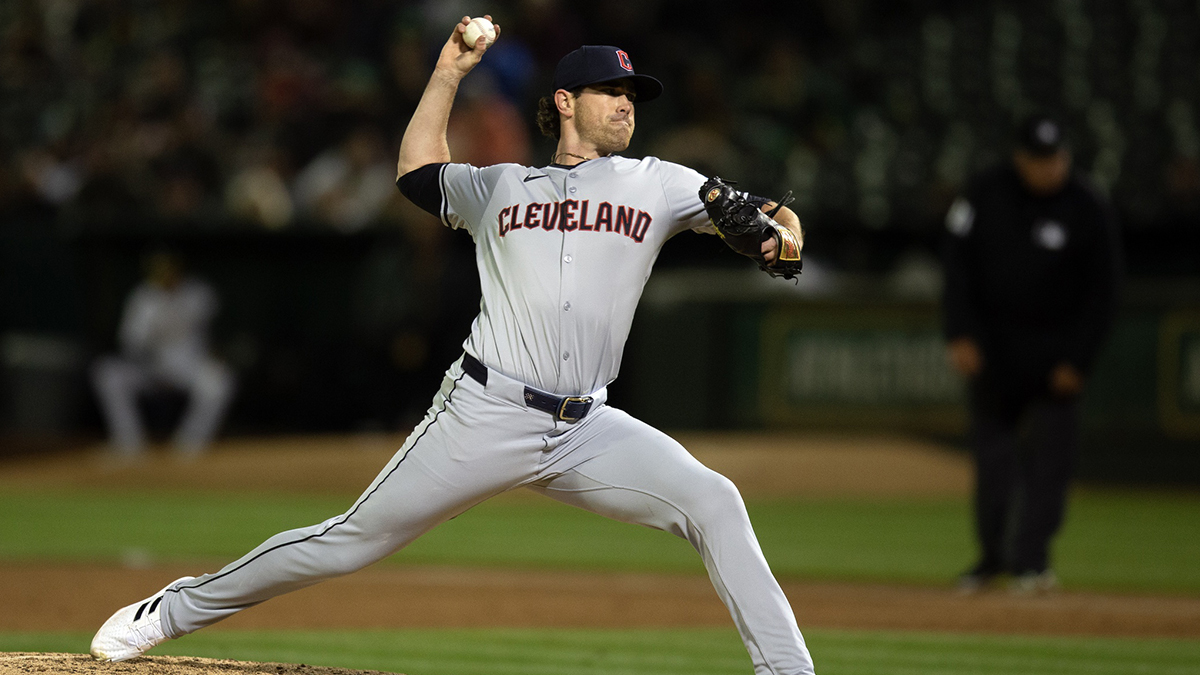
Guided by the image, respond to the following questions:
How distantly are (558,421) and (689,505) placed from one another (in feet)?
Answer: 1.33

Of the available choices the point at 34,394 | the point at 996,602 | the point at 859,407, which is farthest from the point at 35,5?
the point at 996,602

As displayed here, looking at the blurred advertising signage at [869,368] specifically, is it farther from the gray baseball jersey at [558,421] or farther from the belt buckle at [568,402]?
the belt buckle at [568,402]

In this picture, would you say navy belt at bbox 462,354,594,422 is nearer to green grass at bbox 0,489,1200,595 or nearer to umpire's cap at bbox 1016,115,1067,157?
umpire's cap at bbox 1016,115,1067,157

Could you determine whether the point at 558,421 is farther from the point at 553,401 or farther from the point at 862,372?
the point at 862,372

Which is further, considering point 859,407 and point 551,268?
point 859,407

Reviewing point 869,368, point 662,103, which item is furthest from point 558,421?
point 662,103

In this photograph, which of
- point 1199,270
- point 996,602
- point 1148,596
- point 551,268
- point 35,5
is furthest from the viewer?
point 35,5

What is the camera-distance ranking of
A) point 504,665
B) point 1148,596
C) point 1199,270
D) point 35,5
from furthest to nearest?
point 35,5, point 1199,270, point 1148,596, point 504,665

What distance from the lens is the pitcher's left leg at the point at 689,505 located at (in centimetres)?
370

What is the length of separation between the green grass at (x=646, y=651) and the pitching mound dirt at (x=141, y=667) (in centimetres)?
75

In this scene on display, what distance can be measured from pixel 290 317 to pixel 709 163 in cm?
425

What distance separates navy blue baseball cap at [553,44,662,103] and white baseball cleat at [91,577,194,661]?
1741 millimetres

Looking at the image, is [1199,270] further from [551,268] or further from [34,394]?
[34,394]

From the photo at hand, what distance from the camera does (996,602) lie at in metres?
6.66
